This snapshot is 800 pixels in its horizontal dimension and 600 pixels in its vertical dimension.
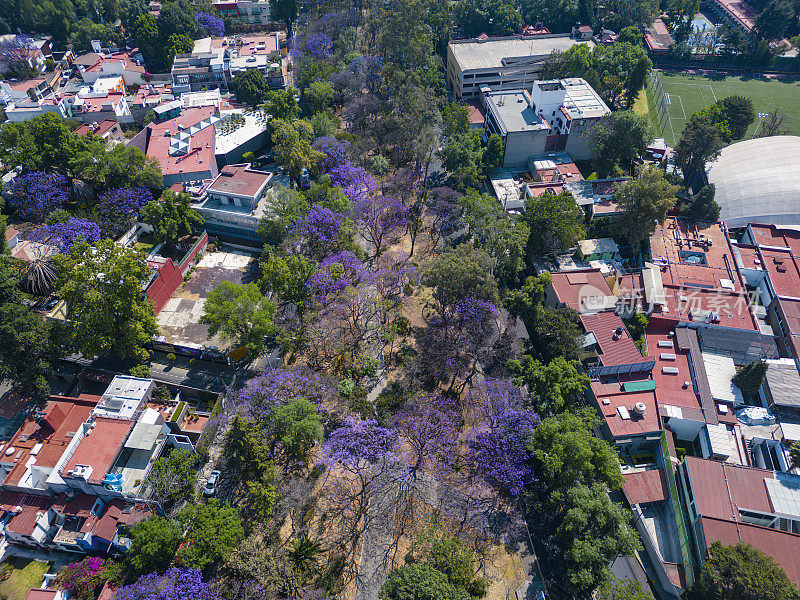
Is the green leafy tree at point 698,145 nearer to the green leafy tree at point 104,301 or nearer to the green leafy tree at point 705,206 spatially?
the green leafy tree at point 705,206

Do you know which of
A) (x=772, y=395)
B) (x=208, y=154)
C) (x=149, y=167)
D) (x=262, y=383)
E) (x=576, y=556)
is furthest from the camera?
(x=208, y=154)

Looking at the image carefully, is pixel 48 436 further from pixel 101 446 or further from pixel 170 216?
pixel 170 216

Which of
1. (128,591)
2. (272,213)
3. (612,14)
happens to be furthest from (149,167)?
(612,14)

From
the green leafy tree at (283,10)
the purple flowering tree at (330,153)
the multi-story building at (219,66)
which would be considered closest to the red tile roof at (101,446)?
the purple flowering tree at (330,153)

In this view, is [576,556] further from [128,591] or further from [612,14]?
[612,14]

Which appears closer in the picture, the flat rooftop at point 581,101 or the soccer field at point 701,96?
the flat rooftop at point 581,101
